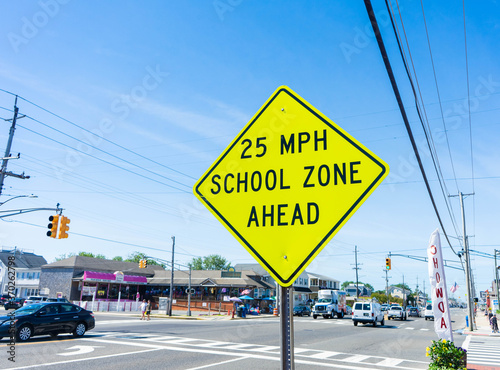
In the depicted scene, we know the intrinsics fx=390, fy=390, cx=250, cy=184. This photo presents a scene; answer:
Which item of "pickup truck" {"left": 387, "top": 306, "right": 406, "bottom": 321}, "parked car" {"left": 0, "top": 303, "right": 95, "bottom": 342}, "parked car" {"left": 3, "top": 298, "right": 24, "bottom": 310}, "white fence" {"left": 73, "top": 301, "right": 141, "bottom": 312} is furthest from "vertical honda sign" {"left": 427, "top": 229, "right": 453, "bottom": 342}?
"pickup truck" {"left": 387, "top": 306, "right": 406, "bottom": 321}

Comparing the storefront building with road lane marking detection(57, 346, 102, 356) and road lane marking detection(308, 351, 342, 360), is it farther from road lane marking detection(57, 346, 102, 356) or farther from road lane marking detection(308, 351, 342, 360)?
road lane marking detection(308, 351, 342, 360)

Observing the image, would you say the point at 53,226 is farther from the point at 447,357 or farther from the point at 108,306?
the point at 108,306

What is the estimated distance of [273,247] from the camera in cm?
241

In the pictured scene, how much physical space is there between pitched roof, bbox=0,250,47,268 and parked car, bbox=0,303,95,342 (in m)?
64.5

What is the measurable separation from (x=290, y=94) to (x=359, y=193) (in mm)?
916

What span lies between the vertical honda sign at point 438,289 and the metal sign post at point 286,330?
312 inches

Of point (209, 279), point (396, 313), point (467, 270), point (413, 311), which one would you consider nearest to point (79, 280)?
point (209, 279)

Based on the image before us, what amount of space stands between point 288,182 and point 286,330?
35.1 inches

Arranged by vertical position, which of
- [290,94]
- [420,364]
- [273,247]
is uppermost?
[290,94]

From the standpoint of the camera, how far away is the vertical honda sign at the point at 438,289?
8.97m

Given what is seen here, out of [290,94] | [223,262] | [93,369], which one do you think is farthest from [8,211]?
[223,262]

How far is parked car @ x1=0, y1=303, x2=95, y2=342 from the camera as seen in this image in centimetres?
1491

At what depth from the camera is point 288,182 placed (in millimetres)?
2504

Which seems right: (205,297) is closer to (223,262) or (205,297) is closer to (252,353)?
(252,353)
